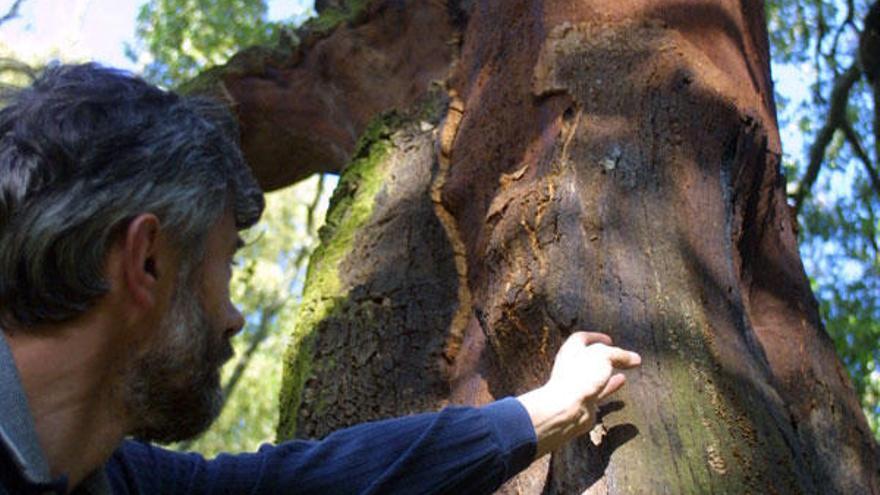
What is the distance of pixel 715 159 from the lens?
8.60ft

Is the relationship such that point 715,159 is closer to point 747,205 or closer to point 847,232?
point 747,205

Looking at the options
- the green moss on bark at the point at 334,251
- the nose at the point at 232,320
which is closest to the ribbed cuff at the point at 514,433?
the nose at the point at 232,320

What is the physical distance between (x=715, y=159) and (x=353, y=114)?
2.04 meters

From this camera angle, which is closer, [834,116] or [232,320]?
[232,320]

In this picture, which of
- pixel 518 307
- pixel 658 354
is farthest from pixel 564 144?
pixel 658 354

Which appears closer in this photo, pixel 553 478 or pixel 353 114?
pixel 553 478

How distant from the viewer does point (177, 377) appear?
1893 mm

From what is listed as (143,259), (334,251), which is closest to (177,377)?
(143,259)

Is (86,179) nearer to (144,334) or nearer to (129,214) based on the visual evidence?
(129,214)

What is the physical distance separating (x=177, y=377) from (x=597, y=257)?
93 centimetres

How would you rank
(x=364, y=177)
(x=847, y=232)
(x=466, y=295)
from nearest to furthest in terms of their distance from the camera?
1. (x=466, y=295)
2. (x=364, y=177)
3. (x=847, y=232)

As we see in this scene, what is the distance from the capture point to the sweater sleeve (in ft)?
6.80

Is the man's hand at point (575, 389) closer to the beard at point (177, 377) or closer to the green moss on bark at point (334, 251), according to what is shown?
the beard at point (177, 377)

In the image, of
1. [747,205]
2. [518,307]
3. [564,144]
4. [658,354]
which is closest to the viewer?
[658,354]
